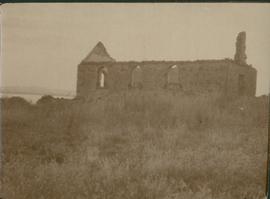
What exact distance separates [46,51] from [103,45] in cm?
59

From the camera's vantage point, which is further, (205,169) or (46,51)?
(46,51)

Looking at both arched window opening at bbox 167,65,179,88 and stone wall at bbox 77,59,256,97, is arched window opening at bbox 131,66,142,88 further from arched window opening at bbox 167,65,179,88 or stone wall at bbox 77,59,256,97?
arched window opening at bbox 167,65,179,88

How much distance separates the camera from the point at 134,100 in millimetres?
3635

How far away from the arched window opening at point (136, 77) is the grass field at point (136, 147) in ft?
0.28

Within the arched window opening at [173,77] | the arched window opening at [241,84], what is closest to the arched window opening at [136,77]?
the arched window opening at [173,77]

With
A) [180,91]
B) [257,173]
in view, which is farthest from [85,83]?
[257,173]

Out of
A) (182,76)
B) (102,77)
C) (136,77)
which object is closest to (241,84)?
(182,76)

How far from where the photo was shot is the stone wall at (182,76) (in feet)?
11.2

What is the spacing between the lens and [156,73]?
3588 mm

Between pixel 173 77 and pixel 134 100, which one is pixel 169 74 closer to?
pixel 173 77

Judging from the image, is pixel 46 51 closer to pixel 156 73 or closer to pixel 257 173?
pixel 156 73

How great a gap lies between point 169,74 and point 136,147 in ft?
2.32

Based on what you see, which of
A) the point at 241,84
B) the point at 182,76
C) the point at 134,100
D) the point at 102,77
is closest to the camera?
the point at 241,84

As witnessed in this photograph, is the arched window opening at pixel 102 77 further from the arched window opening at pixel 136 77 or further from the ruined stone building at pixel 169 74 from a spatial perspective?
the arched window opening at pixel 136 77
